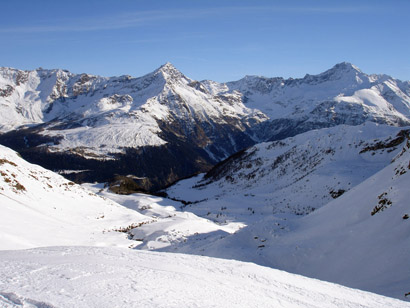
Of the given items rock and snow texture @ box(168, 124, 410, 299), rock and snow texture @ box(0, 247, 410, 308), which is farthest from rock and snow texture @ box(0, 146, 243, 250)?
rock and snow texture @ box(0, 247, 410, 308)

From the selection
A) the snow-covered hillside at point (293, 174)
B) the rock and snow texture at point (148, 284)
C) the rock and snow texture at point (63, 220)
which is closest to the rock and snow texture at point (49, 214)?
the rock and snow texture at point (63, 220)

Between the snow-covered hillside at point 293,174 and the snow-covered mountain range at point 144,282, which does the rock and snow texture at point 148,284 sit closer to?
the snow-covered mountain range at point 144,282

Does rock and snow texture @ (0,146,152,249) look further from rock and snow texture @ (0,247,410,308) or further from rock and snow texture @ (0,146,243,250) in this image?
rock and snow texture @ (0,247,410,308)

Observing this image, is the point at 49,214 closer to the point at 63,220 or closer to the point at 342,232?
the point at 63,220

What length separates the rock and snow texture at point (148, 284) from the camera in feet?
22.6

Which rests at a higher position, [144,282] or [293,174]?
[144,282]

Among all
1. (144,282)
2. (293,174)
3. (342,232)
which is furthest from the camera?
(293,174)

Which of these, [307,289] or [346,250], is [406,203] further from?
[307,289]

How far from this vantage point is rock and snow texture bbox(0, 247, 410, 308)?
22.6ft

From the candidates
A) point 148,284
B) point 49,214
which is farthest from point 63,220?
point 148,284

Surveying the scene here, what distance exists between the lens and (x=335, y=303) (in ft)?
29.8

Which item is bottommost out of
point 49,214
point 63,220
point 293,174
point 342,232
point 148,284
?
point 293,174

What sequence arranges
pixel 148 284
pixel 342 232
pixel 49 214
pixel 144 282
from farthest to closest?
pixel 49 214 → pixel 342 232 → pixel 144 282 → pixel 148 284

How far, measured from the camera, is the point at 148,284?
791 centimetres
